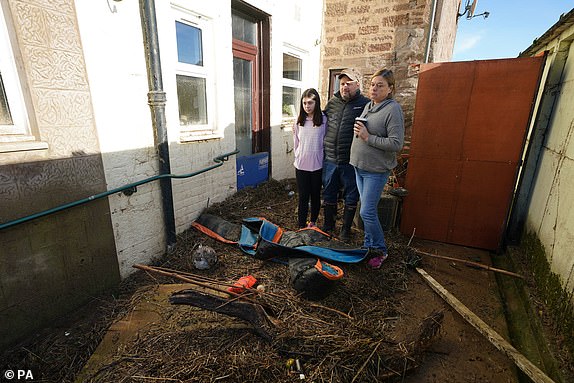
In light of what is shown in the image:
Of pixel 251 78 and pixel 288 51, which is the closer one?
pixel 251 78

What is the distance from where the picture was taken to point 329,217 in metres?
3.61

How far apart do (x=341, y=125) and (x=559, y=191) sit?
204 cm

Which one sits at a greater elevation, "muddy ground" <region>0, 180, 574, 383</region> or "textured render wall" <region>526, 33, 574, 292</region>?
"textured render wall" <region>526, 33, 574, 292</region>

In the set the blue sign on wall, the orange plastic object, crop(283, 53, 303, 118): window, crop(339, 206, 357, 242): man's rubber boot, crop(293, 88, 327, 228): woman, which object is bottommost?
the orange plastic object

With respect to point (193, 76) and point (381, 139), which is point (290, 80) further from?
point (381, 139)

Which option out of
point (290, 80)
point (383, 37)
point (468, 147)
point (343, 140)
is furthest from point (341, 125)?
point (383, 37)

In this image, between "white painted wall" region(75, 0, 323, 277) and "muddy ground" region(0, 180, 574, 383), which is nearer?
"muddy ground" region(0, 180, 574, 383)

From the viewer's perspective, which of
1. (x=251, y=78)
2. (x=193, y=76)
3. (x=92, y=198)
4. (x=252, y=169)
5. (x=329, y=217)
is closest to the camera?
(x=92, y=198)

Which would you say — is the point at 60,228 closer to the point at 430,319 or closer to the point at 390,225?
the point at 430,319

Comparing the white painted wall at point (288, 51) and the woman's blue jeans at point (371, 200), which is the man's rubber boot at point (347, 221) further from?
the white painted wall at point (288, 51)

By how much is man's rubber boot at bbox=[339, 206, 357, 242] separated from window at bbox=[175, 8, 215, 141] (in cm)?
205

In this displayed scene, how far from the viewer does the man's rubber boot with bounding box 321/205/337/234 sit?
3.57m

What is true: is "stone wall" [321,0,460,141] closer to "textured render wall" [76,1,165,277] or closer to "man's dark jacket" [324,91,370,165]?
"man's dark jacket" [324,91,370,165]

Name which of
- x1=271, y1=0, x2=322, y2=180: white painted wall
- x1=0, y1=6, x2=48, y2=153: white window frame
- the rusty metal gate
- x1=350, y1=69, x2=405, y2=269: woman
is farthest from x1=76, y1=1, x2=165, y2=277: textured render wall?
the rusty metal gate
